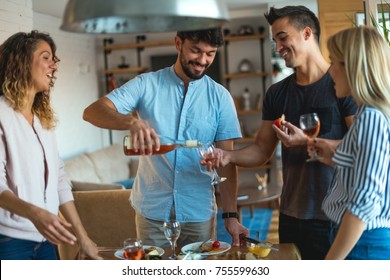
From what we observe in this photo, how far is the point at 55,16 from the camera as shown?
2.05m

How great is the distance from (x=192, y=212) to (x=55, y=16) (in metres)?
0.91

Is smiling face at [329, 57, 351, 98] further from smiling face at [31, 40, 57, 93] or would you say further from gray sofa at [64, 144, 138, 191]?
gray sofa at [64, 144, 138, 191]

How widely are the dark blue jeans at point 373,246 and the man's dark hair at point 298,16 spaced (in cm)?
73

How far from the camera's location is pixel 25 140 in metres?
1.85

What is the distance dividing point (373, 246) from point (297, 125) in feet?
1.69

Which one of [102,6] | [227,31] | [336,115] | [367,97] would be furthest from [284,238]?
[227,31]

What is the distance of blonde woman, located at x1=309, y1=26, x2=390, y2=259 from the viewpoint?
4.72 feet

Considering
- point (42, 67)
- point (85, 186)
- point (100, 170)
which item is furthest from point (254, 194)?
point (42, 67)

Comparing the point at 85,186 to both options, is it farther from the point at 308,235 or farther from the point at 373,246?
the point at 373,246

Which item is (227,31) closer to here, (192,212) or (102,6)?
(192,212)

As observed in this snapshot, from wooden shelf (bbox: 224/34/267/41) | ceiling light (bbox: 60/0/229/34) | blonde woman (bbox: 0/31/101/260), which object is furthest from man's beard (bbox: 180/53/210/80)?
wooden shelf (bbox: 224/34/267/41)

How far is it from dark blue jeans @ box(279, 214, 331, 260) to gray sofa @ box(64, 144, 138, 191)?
113 cm

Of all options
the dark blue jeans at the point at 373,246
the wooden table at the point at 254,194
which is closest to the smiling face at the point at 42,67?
the dark blue jeans at the point at 373,246

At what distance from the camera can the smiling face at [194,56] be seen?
198cm
